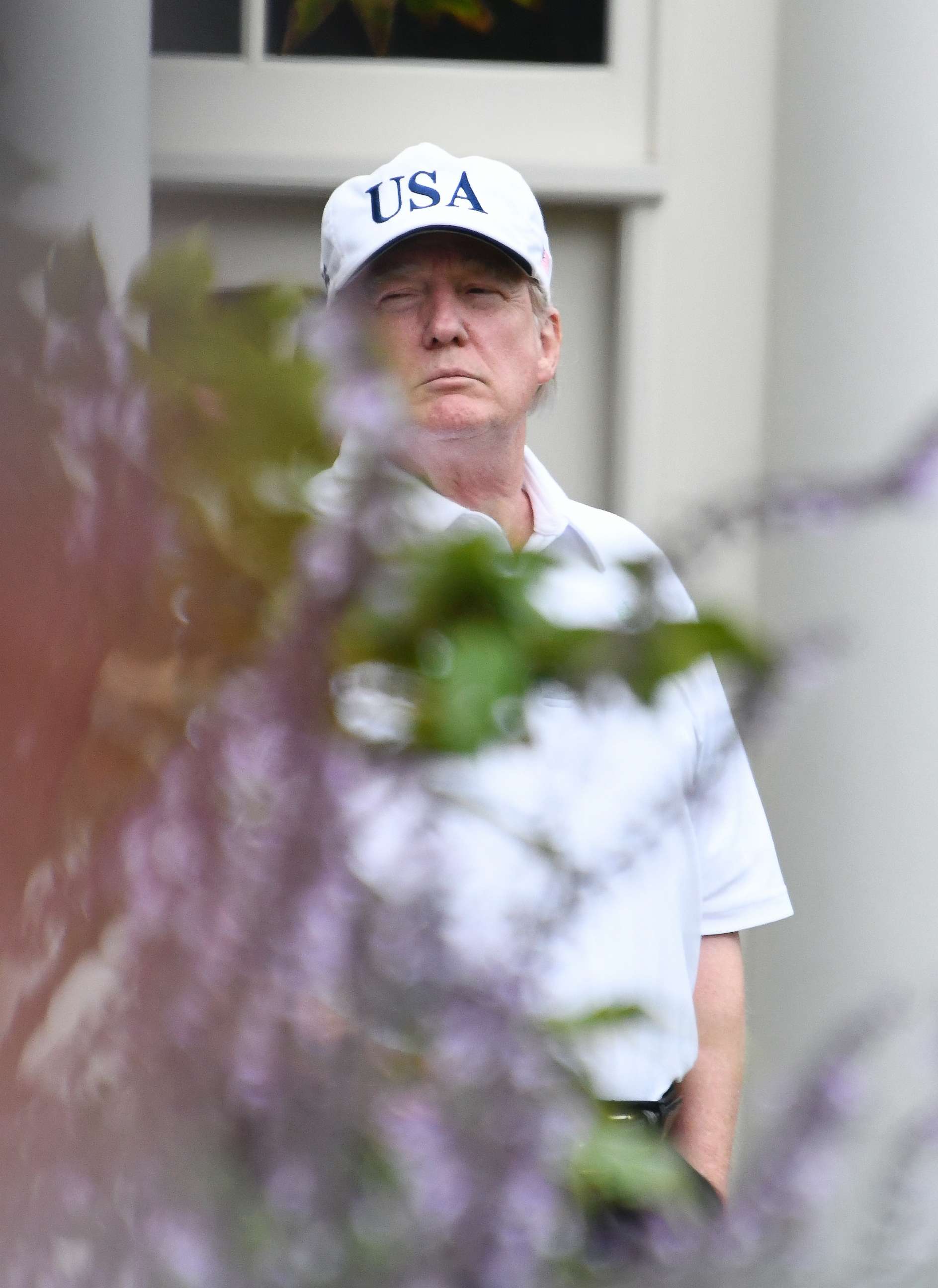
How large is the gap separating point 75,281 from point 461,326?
1.36 metres

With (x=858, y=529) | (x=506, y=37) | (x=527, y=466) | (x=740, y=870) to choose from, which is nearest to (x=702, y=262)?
(x=506, y=37)

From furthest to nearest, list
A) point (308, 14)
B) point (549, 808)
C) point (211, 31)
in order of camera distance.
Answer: point (211, 31), point (308, 14), point (549, 808)

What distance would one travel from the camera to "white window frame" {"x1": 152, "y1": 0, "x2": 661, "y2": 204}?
8.05ft

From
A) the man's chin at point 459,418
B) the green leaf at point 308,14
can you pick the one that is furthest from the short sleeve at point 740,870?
the green leaf at point 308,14

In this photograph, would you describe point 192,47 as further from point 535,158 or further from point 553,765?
point 553,765

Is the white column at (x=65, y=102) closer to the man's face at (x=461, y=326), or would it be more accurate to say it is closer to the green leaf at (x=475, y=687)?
the green leaf at (x=475, y=687)

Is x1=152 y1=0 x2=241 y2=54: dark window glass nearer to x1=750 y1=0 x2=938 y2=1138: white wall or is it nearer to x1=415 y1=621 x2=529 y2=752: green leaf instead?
x1=750 y1=0 x2=938 y2=1138: white wall

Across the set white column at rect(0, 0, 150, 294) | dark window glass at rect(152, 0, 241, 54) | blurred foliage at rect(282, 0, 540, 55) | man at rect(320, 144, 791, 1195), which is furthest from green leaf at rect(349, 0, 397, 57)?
dark window glass at rect(152, 0, 241, 54)

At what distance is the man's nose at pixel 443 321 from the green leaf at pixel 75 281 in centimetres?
132

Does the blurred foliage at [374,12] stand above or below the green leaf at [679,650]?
above

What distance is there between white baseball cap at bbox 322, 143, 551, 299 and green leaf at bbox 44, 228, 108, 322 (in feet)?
4.11

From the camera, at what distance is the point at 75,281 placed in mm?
368

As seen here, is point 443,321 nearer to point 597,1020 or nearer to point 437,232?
point 437,232

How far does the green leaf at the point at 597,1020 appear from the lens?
1.35 ft
